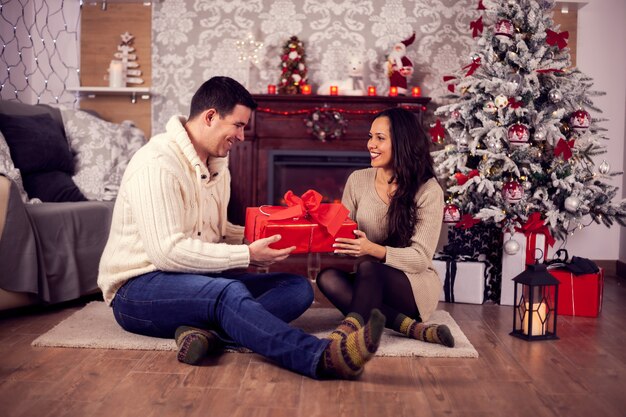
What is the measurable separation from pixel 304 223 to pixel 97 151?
6.50 ft

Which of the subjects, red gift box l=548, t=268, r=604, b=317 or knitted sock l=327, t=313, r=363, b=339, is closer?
knitted sock l=327, t=313, r=363, b=339

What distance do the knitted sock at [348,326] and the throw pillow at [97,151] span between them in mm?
1945

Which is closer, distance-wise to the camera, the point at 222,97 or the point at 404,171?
the point at 222,97

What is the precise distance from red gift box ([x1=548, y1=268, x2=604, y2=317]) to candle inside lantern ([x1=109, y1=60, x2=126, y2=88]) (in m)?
3.01

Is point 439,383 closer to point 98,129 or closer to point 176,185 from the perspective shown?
point 176,185

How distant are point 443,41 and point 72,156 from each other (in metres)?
2.53

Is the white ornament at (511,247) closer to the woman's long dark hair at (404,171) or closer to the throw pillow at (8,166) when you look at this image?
the woman's long dark hair at (404,171)

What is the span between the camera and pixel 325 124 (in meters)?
4.68

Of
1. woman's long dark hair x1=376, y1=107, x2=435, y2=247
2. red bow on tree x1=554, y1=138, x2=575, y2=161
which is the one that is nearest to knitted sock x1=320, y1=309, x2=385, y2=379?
woman's long dark hair x1=376, y1=107, x2=435, y2=247

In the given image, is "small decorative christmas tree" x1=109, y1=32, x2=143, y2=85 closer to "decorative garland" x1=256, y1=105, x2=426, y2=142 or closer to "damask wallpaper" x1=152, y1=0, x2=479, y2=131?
"damask wallpaper" x1=152, y1=0, x2=479, y2=131

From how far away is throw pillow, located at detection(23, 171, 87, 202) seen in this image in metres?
3.62

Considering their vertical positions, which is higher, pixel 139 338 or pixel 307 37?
pixel 307 37

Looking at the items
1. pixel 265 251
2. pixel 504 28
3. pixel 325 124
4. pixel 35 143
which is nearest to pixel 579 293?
pixel 504 28

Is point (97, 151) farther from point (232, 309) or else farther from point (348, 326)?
point (348, 326)
